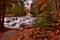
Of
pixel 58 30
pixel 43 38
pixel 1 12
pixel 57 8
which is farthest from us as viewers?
pixel 1 12

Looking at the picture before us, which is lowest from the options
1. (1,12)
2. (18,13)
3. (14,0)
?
(18,13)

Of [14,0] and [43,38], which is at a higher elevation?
[14,0]

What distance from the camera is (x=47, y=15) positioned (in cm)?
616

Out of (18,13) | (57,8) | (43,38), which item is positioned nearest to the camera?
(43,38)

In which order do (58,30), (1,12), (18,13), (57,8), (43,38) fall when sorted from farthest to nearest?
(18,13), (1,12), (57,8), (58,30), (43,38)

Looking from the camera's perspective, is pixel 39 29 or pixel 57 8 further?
pixel 57 8

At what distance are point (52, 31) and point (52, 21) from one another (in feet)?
1.28

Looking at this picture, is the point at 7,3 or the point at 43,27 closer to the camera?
the point at 43,27

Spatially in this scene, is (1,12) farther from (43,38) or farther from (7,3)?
(43,38)

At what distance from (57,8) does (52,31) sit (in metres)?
1.33

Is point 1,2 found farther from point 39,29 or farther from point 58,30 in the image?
point 58,30

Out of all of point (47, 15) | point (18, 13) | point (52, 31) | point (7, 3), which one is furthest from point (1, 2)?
point (18, 13)

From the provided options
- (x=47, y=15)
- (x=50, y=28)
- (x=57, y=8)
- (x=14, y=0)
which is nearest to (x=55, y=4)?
(x=57, y=8)

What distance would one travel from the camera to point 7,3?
24.9ft
